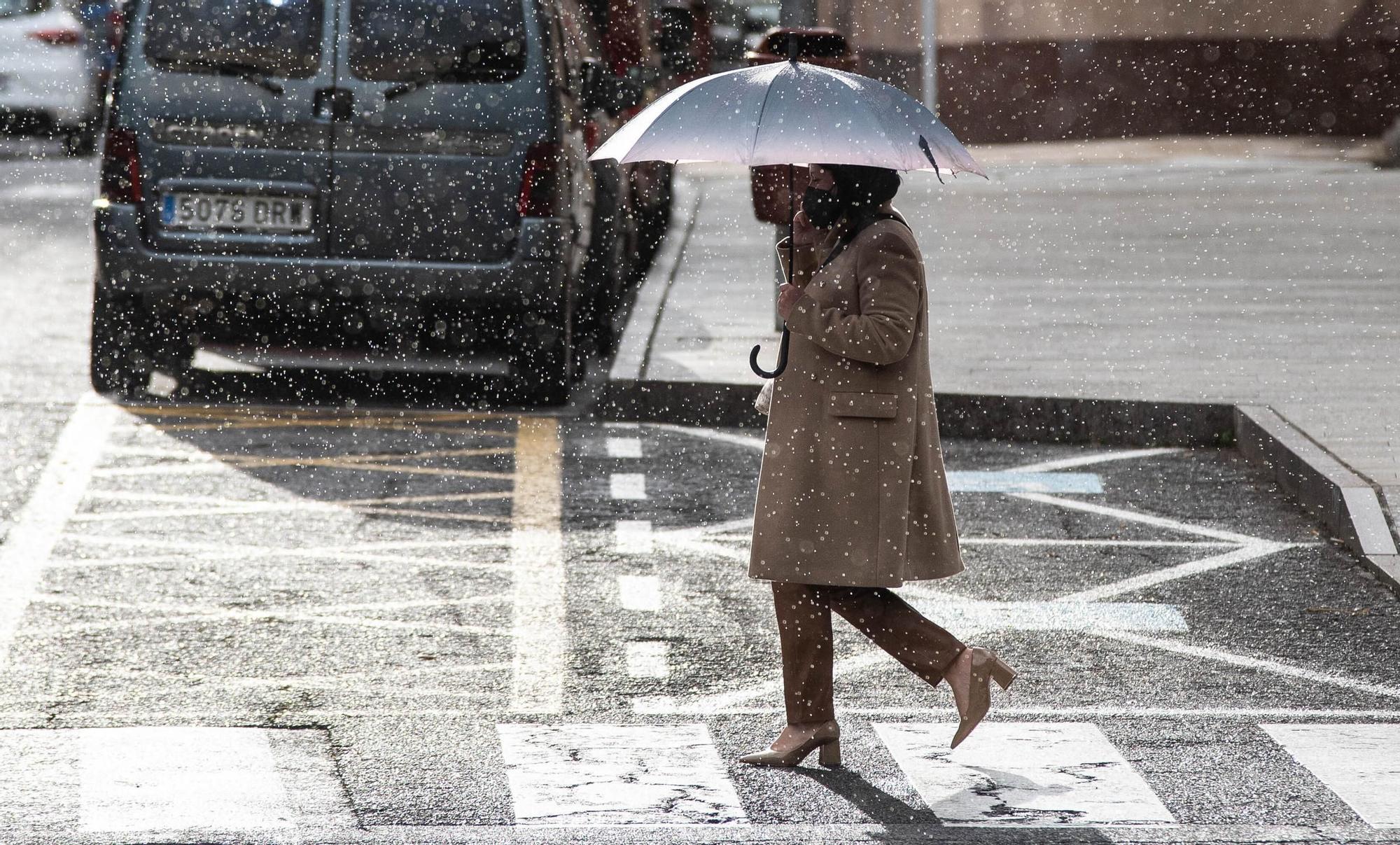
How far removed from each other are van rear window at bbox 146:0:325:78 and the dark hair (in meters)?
5.46

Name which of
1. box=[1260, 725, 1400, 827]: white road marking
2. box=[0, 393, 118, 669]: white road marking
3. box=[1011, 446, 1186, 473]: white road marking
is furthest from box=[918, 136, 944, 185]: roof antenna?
box=[1011, 446, 1186, 473]: white road marking

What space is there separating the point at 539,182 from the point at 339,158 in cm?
88

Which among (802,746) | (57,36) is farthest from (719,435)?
(57,36)

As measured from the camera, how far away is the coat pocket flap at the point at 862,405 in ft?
16.8

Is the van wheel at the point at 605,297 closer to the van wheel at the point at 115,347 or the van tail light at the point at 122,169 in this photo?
the van wheel at the point at 115,347

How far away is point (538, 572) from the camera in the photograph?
23.9 feet

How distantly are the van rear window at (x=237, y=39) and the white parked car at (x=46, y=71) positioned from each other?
50.1 feet

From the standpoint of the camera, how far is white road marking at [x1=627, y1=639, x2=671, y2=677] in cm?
610

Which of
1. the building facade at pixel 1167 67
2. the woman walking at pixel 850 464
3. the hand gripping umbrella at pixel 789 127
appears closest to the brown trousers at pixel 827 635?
the woman walking at pixel 850 464

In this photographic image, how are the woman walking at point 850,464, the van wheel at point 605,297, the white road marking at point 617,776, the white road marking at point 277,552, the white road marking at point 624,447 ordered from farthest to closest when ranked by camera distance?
the van wheel at point 605,297 → the white road marking at point 624,447 → the white road marking at point 277,552 → the woman walking at point 850,464 → the white road marking at point 617,776

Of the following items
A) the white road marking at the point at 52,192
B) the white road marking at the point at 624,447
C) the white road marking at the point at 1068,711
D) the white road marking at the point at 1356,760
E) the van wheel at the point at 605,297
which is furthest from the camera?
the white road marking at the point at 52,192

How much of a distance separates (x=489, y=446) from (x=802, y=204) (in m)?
4.42

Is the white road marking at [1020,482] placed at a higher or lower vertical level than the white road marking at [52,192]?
higher

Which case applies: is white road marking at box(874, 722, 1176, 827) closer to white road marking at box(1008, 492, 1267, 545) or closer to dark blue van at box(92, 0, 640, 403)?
white road marking at box(1008, 492, 1267, 545)
